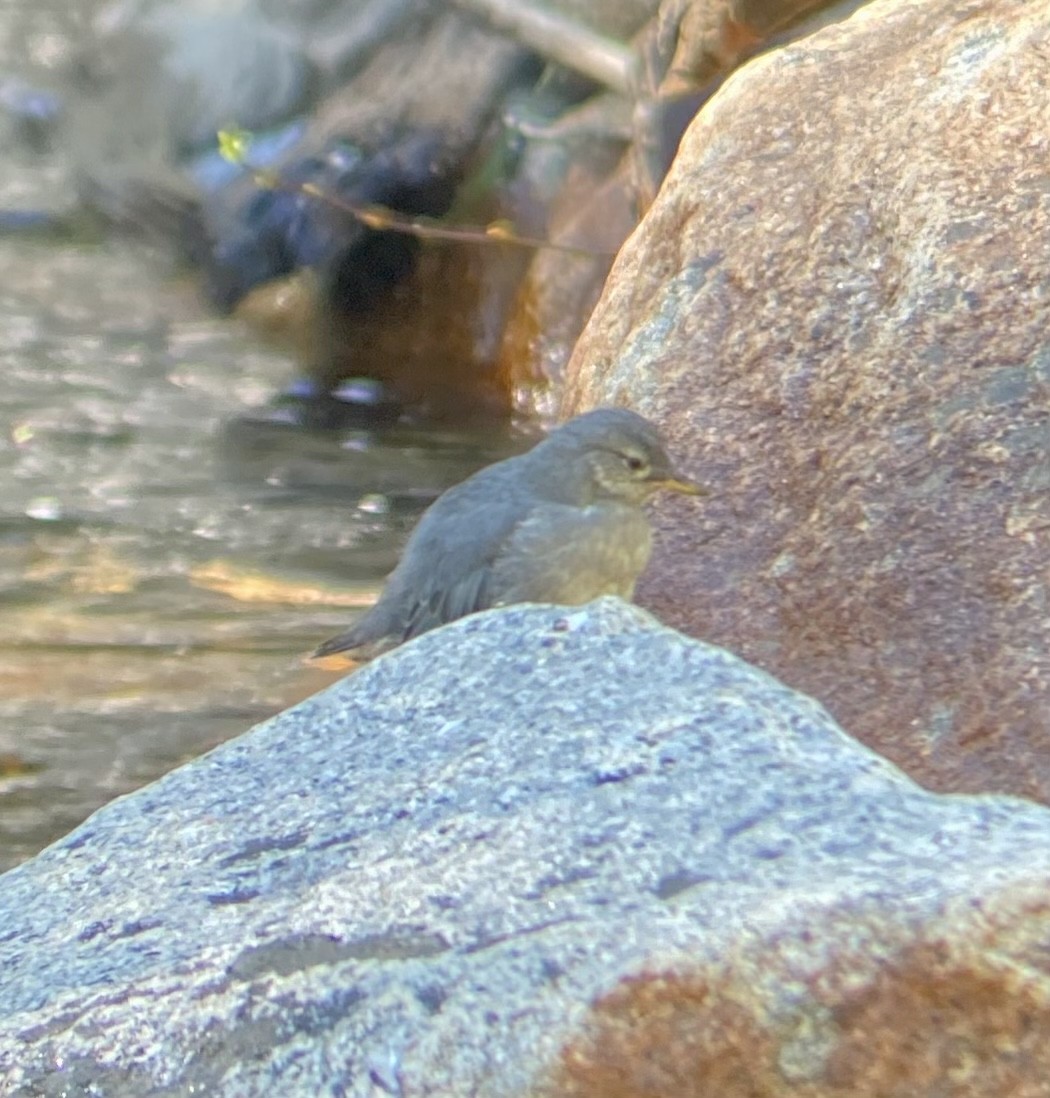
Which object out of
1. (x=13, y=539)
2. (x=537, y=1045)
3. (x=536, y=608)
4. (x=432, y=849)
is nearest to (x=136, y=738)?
(x=13, y=539)

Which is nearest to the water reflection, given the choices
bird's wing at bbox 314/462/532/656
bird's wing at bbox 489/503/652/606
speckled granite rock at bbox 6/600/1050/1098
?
bird's wing at bbox 314/462/532/656

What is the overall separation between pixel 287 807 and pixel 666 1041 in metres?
0.73

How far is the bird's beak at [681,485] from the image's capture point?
422 centimetres

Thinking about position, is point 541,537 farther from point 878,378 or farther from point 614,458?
point 878,378

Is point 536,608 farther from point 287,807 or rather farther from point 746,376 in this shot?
point 746,376

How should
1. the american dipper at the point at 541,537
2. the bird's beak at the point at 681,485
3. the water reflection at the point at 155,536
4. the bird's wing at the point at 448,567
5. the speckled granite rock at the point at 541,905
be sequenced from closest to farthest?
the speckled granite rock at the point at 541,905
the bird's beak at the point at 681,485
the american dipper at the point at 541,537
the bird's wing at the point at 448,567
the water reflection at the point at 155,536

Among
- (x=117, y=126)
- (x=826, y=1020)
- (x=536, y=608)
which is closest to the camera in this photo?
(x=826, y=1020)

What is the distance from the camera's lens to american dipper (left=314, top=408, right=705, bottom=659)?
14.3ft

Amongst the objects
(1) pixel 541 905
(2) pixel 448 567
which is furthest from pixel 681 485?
(1) pixel 541 905

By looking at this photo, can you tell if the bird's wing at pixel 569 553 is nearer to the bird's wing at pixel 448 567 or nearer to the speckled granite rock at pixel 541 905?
the bird's wing at pixel 448 567

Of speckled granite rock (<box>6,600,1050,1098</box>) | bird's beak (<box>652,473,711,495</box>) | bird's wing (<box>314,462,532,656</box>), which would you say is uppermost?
bird's beak (<box>652,473,711,495</box>)

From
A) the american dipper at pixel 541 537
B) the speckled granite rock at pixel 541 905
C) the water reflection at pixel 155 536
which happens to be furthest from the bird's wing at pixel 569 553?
the speckled granite rock at pixel 541 905

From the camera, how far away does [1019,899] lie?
2.16m

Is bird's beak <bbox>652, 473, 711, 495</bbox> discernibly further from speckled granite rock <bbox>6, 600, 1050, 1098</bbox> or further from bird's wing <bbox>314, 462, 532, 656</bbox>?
speckled granite rock <bbox>6, 600, 1050, 1098</bbox>
